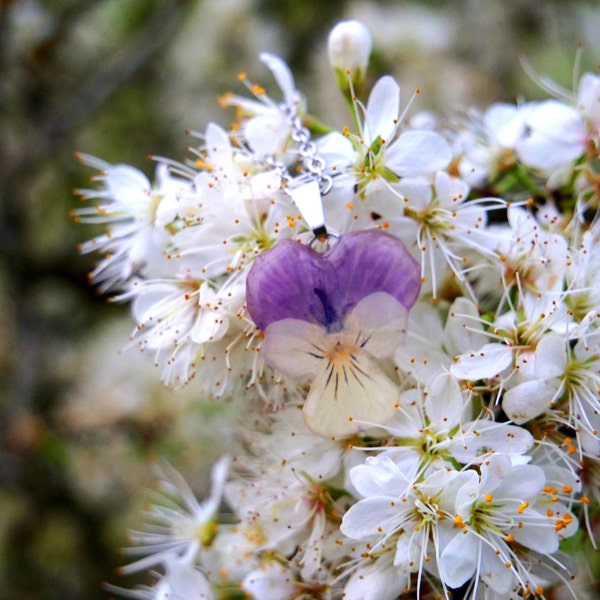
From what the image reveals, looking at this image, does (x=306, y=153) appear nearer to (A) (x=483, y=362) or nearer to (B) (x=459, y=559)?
(A) (x=483, y=362)

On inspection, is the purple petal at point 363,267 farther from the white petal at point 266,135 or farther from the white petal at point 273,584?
the white petal at point 273,584

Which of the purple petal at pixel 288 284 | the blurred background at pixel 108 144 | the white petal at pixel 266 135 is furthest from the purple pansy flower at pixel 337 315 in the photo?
the blurred background at pixel 108 144

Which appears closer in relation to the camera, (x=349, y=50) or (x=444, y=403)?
(x=444, y=403)

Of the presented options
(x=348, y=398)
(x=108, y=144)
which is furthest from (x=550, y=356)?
(x=108, y=144)

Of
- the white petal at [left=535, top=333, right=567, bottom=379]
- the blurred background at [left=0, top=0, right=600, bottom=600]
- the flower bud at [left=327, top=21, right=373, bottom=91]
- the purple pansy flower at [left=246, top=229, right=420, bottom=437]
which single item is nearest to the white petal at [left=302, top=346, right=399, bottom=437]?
the purple pansy flower at [left=246, top=229, right=420, bottom=437]

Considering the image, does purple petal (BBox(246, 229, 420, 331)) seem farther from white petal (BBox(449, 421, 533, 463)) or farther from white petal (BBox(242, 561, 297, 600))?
white petal (BBox(242, 561, 297, 600))

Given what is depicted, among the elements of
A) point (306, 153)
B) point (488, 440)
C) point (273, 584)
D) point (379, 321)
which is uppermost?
point (306, 153)
